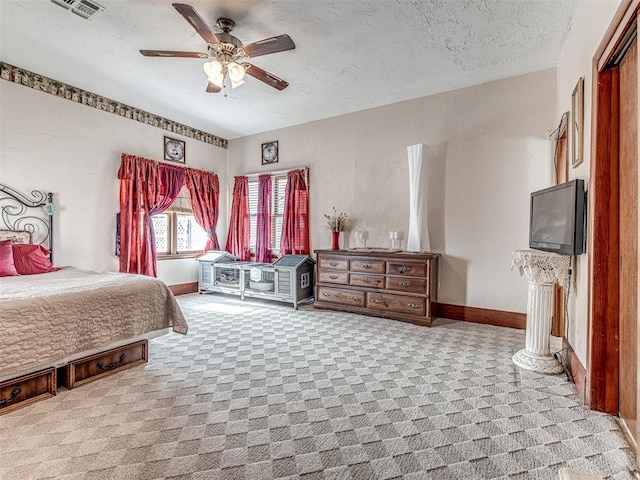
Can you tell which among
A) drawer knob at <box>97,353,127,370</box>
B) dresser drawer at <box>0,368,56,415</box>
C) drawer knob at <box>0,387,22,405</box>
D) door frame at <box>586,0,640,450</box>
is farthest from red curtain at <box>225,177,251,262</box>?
door frame at <box>586,0,640,450</box>

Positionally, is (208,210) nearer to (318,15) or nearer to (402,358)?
(318,15)

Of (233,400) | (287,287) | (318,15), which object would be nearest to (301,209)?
(287,287)

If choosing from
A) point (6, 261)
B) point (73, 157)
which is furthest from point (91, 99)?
point (6, 261)

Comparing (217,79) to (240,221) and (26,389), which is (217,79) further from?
(240,221)

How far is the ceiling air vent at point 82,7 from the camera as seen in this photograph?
2.62 meters

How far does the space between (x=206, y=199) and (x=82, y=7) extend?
137 inches

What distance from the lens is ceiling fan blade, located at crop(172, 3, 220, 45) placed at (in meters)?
2.21

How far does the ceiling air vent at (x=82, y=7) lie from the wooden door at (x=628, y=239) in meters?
3.79

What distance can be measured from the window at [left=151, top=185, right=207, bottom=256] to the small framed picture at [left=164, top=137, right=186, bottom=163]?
51 centimetres

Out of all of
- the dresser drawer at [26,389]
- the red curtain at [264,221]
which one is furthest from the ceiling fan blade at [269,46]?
Answer: the red curtain at [264,221]

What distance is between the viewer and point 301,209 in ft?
18.0

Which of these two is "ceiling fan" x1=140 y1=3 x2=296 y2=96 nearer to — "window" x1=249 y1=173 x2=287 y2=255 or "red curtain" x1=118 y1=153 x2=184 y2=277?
"red curtain" x1=118 y1=153 x2=184 y2=277

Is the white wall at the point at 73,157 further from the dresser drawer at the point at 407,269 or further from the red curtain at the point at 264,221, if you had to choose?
the dresser drawer at the point at 407,269

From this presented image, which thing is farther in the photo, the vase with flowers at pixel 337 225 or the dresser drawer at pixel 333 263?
the vase with flowers at pixel 337 225
